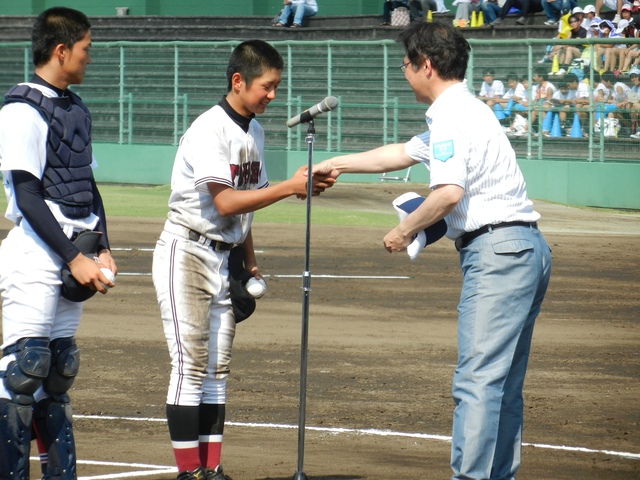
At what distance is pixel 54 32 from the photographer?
5.06 meters

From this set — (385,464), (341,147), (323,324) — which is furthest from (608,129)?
(385,464)

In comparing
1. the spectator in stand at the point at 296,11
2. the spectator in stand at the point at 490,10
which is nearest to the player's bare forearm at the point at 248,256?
the spectator in stand at the point at 490,10

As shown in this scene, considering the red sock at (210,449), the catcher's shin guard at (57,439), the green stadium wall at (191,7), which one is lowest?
the red sock at (210,449)

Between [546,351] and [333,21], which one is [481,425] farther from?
[333,21]

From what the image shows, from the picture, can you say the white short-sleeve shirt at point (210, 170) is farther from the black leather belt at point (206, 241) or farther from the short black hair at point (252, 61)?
the short black hair at point (252, 61)

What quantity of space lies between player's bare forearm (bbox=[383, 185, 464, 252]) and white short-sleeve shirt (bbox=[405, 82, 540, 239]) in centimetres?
4

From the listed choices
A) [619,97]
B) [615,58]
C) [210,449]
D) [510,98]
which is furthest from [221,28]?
[210,449]

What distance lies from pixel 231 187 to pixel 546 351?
533 cm

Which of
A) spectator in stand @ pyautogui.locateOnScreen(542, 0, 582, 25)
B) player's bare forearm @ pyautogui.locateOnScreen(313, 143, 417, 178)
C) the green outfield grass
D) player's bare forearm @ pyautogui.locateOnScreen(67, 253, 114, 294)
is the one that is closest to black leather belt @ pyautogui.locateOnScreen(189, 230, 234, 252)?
player's bare forearm @ pyautogui.locateOnScreen(313, 143, 417, 178)

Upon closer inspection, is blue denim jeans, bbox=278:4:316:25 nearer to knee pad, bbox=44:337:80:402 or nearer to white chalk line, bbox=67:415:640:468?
white chalk line, bbox=67:415:640:468

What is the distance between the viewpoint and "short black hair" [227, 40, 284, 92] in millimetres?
5688

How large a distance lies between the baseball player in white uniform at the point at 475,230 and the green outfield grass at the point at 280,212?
13195 mm

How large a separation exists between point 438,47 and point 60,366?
7.48 ft

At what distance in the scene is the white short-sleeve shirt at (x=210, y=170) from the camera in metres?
5.60
